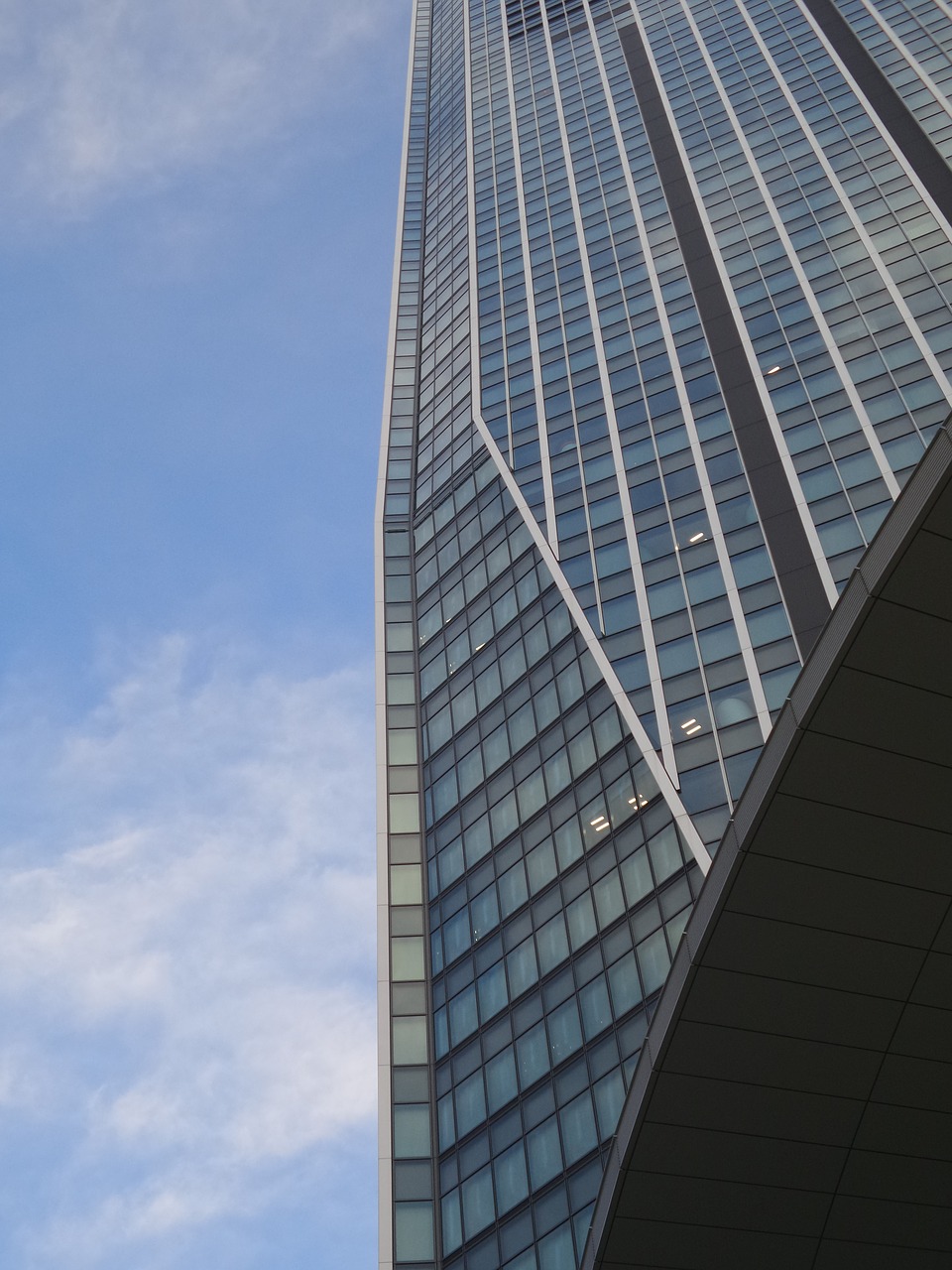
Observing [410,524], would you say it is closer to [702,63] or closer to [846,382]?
[846,382]

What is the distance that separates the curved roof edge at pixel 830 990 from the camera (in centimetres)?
1894

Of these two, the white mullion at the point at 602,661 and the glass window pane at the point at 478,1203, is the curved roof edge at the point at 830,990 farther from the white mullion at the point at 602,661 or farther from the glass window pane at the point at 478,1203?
the white mullion at the point at 602,661

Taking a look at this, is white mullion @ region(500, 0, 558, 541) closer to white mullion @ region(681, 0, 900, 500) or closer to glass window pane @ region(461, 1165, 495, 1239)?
white mullion @ region(681, 0, 900, 500)

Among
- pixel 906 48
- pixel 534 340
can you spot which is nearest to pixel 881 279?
pixel 534 340

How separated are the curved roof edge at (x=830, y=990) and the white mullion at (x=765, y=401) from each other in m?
24.8

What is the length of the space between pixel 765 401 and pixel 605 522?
921cm

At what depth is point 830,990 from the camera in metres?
21.9

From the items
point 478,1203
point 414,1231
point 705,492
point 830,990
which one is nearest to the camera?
point 830,990

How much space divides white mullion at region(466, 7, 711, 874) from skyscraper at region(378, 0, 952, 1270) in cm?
12

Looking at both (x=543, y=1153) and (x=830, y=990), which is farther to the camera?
(x=543, y=1153)

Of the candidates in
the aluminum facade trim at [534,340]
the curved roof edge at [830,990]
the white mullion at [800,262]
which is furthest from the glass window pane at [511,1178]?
the white mullion at [800,262]

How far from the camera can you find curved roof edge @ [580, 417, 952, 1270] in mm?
18938

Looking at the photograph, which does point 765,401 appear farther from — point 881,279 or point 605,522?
point 881,279

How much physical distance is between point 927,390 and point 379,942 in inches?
1208
